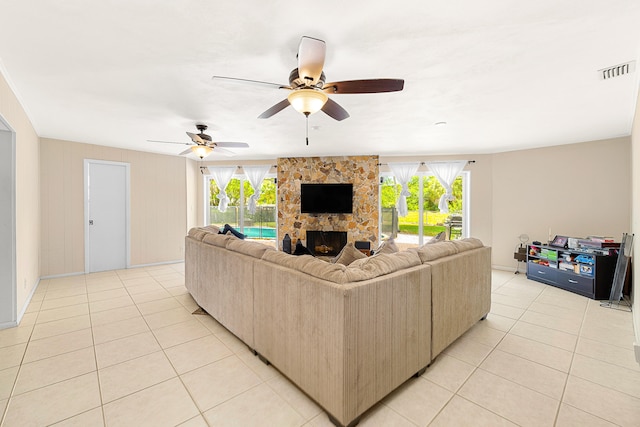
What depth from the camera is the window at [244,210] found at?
6.88 meters

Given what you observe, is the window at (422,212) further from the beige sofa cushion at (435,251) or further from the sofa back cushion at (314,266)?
the sofa back cushion at (314,266)

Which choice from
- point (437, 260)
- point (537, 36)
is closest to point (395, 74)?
point (537, 36)

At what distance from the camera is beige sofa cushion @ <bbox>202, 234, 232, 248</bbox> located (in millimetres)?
2875

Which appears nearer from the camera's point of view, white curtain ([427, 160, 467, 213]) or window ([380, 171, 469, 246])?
white curtain ([427, 160, 467, 213])

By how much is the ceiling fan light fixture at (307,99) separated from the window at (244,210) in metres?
4.87

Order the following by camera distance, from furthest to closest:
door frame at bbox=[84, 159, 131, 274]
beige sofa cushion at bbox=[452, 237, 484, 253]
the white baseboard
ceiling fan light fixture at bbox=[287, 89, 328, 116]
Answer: door frame at bbox=[84, 159, 131, 274] < the white baseboard < beige sofa cushion at bbox=[452, 237, 484, 253] < ceiling fan light fixture at bbox=[287, 89, 328, 116]

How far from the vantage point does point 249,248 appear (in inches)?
96.7

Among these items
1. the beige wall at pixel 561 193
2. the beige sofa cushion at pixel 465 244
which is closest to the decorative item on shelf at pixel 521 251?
the beige wall at pixel 561 193

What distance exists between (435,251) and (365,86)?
151 cm

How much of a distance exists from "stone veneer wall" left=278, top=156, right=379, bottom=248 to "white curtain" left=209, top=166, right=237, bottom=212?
4.40 feet

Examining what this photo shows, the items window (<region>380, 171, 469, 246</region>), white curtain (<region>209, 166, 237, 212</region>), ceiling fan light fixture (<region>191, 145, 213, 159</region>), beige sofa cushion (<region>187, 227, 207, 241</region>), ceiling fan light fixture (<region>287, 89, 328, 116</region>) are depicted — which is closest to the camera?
ceiling fan light fixture (<region>287, 89, 328, 116</region>)

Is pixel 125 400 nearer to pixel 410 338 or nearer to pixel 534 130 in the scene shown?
pixel 410 338

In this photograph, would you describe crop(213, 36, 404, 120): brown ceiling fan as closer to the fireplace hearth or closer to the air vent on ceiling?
the air vent on ceiling

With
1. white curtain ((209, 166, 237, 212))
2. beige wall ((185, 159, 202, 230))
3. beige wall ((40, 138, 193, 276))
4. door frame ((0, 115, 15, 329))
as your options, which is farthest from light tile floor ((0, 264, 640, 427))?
white curtain ((209, 166, 237, 212))
